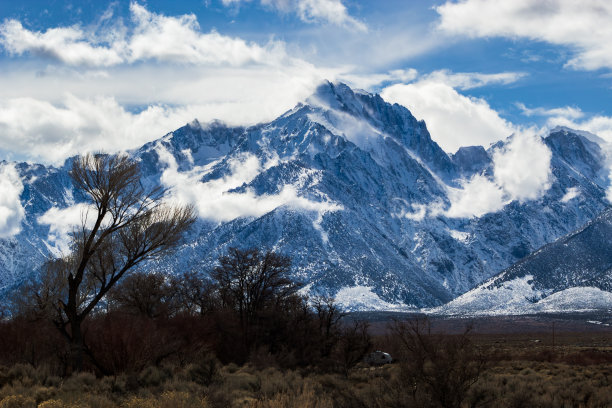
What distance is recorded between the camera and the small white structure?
45125 mm

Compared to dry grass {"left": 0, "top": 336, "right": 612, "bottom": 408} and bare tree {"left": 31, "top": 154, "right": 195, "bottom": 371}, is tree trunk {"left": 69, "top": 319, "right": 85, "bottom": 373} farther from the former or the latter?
dry grass {"left": 0, "top": 336, "right": 612, "bottom": 408}

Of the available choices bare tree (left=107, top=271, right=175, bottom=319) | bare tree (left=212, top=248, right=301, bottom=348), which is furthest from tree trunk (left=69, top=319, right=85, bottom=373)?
bare tree (left=107, top=271, right=175, bottom=319)

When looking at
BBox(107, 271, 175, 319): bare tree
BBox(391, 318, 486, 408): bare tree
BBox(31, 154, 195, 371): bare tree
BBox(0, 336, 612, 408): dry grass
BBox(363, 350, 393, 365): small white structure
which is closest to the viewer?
BBox(0, 336, 612, 408): dry grass

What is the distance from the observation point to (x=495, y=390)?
22562mm

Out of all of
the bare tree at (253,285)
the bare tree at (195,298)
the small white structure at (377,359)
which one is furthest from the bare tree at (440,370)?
the bare tree at (195,298)

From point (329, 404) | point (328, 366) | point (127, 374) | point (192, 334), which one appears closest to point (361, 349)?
point (328, 366)

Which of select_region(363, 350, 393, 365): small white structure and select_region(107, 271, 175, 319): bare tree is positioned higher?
select_region(107, 271, 175, 319): bare tree

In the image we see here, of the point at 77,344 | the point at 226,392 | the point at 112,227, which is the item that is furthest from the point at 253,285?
the point at 226,392

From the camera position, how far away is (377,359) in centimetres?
4641

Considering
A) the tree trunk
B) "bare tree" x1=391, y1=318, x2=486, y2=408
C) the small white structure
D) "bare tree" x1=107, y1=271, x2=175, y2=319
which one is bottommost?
the small white structure

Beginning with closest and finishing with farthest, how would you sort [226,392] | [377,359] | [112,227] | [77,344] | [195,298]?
[226,392], [77,344], [112,227], [377,359], [195,298]

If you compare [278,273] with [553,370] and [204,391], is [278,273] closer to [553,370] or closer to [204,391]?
[553,370]

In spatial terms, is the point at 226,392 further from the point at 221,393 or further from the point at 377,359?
the point at 377,359

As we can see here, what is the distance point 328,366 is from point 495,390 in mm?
14296
